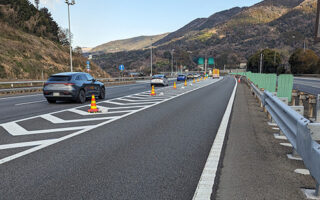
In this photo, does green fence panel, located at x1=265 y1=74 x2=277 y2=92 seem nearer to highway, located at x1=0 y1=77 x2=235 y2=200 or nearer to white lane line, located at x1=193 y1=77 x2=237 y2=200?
highway, located at x1=0 y1=77 x2=235 y2=200

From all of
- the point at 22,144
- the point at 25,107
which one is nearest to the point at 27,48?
the point at 25,107

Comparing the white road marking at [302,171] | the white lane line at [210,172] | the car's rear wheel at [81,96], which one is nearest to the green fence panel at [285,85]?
the white lane line at [210,172]

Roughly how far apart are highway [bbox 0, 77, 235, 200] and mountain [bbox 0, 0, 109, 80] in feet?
115

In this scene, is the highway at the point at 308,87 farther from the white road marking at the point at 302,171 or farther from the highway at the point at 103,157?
the white road marking at the point at 302,171

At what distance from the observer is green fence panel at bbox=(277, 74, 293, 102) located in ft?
38.5

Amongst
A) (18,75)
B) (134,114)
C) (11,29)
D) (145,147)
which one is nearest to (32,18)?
(11,29)

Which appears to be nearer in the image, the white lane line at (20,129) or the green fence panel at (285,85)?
the white lane line at (20,129)

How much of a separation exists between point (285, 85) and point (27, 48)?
4668 cm

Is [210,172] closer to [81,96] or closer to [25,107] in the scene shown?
[25,107]

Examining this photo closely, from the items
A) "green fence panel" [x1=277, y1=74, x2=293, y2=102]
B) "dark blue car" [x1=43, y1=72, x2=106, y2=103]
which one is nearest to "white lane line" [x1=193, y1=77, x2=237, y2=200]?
"green fence panel" [x1=277, y1=74, x2=293, y2=102]

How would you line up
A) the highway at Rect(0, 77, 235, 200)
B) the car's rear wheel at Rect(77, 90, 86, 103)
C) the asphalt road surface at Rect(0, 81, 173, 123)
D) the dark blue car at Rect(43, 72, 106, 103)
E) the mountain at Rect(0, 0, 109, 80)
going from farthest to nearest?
1. the mountain at Rect(0, 0, 109, 80)
2. the car's rear wheel at Rect(77, 90, 86, 103)
3. the dark blue car at Rect(43, 72, 106, 103)
4. the asphalt road surface at Rect(0, 81, 173, 123)
5. the highway at Rect(0, 77, 235, 200)

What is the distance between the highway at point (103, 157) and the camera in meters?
3.93

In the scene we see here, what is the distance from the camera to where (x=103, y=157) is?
542 cm

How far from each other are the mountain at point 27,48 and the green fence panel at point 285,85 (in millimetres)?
35935
